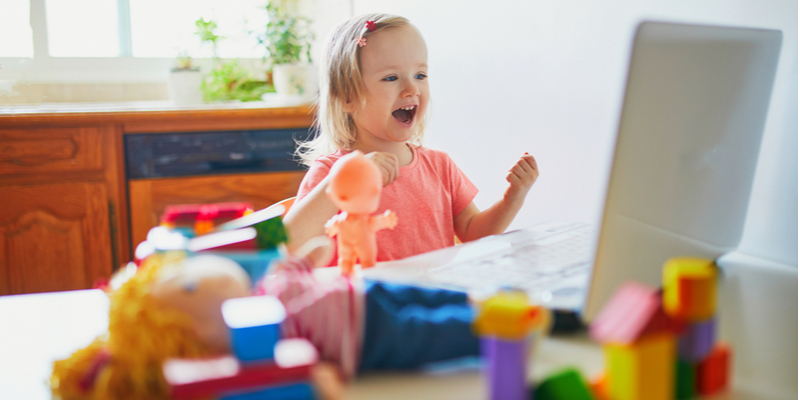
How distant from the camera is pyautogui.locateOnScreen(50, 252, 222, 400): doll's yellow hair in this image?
40cm

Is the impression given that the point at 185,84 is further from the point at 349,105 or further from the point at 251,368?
the point at 251,368

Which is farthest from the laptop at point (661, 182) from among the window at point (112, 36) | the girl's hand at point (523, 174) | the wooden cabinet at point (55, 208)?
the window at point (112, 36)

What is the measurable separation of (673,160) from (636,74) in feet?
0.38

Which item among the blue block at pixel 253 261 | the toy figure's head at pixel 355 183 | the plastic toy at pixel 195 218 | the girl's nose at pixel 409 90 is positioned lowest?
the blue block at pixel 253 261

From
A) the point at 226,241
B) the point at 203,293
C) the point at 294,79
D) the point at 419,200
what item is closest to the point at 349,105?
the point at 419,200

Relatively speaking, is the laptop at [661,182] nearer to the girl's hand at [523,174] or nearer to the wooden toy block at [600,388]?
the wooden toy block at [600,388]

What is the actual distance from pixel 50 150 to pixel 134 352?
6.23 ft

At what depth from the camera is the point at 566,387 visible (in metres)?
0.36

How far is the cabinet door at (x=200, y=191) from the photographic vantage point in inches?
83.0

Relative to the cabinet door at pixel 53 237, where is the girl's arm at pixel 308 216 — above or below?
above

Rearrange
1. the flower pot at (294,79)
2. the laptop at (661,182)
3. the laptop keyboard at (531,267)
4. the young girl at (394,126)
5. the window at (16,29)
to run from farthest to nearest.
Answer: the window at (16,29), the flower pot at (294,79), the young girl at (394,126), the laptop keyboard at (531,267), the laptop at (661,182)

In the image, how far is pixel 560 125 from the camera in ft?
4.12

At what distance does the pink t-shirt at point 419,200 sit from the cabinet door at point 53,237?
4.07 feet

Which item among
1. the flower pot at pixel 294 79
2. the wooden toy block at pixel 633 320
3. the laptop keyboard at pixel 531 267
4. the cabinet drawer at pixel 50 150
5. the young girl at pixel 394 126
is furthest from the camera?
the flower pot at pixel 294 79
